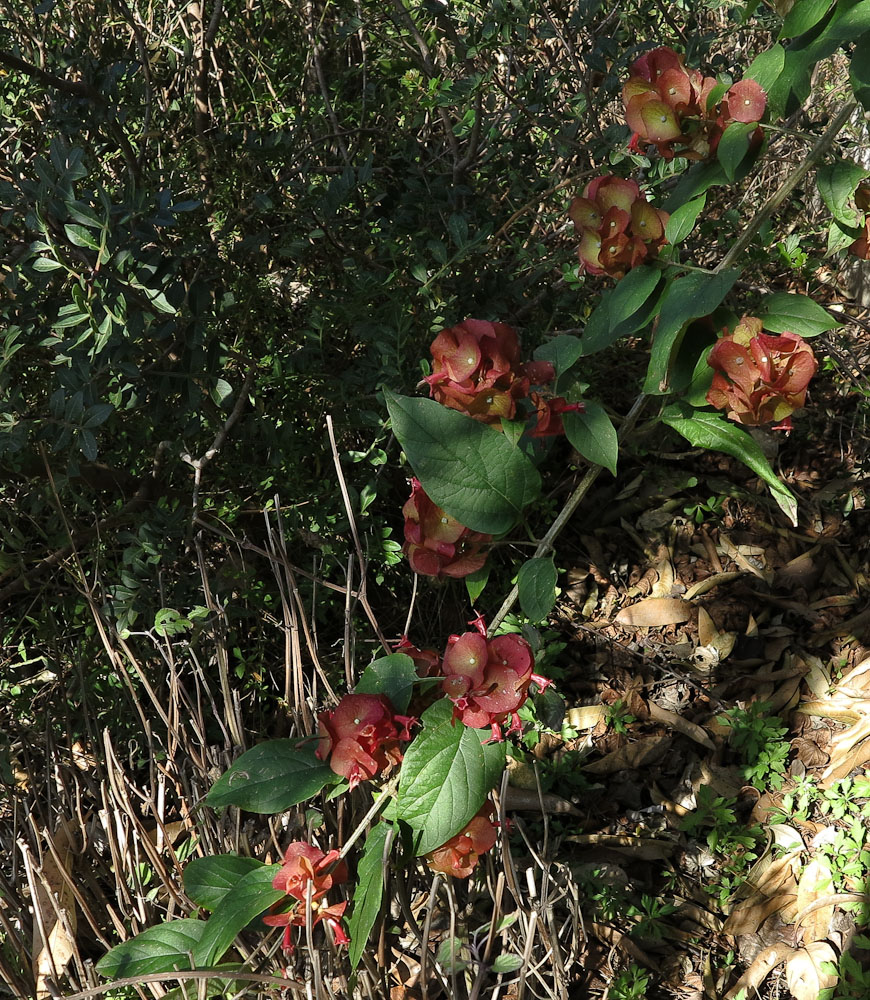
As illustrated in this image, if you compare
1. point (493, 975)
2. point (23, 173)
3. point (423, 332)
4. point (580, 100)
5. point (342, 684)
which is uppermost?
point (580, 100)

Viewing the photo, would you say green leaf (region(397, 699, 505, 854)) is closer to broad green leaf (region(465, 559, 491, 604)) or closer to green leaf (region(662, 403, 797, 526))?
broad green leaf (region(465, 559, 491, 604))

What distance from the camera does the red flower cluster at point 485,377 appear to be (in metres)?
1.02

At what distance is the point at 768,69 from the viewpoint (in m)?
1.02

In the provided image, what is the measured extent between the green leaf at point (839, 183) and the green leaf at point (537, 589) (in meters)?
0.51

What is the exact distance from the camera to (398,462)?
1.84 m

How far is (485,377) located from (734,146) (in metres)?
0.35

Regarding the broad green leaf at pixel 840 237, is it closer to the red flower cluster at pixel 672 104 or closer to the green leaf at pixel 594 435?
the red flower cluster at pixel 672 104

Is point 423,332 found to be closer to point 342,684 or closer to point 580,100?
point 580,100

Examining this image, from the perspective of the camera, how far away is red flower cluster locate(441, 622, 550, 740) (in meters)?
0.95

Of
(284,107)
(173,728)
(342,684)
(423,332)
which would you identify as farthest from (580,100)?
(173,728)

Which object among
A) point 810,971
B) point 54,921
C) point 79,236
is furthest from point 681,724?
point 79,236

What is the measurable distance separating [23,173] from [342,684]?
122 cm

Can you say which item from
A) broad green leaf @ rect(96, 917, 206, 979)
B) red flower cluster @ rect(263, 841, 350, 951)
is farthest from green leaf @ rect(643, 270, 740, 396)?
broad green leaf @ rect(96, 917, 206, 979)

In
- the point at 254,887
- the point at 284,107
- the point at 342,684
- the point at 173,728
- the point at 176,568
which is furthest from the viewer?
the point at 284,107
